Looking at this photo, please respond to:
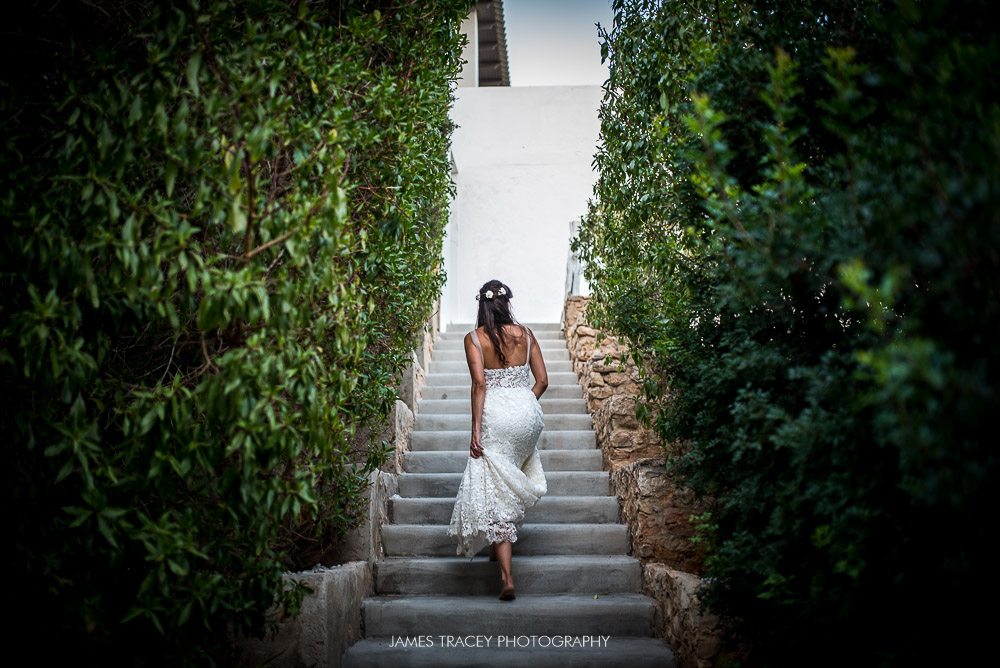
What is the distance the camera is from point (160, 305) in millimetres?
2465

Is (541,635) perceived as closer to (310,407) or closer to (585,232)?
(310,407)

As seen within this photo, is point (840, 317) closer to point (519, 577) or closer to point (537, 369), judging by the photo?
point (537, 369)

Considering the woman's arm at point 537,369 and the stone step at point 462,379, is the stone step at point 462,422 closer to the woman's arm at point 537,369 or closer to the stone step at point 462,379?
the stone step at point 462,379

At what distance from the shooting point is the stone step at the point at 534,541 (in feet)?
16.4

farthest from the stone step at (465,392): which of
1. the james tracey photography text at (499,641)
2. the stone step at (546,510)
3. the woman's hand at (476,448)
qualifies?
the james tracey photography text at (499,641)

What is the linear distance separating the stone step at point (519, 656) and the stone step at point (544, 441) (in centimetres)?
229

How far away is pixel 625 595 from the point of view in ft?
15.1

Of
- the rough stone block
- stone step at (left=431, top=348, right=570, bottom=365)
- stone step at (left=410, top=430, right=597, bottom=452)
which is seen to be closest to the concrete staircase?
stone step at (left=410, top=430, right=597, bottom=452)

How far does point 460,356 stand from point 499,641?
4.57 meters

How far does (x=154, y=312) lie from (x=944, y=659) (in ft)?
9.16

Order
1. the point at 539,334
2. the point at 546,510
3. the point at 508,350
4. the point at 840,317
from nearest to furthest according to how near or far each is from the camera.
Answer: the point at 840,317 → the point at 508,350 → the point at 546,510 → the point at 539,334

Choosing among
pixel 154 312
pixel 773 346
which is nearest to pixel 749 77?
pixel 773 346

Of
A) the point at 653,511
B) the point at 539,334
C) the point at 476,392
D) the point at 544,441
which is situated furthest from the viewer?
the point at 539,334

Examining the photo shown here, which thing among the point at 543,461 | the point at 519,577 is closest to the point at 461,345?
the point at 543,461
